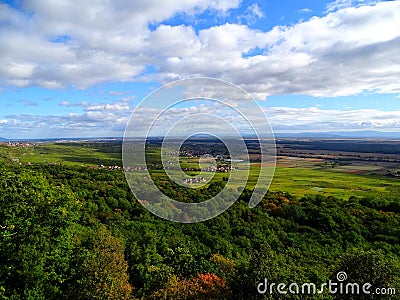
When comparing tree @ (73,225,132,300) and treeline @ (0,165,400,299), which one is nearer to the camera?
treeline @ (0,165,400,299)

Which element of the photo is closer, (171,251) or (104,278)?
(104,278)

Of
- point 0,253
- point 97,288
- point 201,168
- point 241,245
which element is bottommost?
point 241,245

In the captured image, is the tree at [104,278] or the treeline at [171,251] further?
the tree at [104,278]

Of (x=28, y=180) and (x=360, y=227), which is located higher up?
(x=28, y=180)

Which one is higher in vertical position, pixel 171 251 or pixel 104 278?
pixel 104 278

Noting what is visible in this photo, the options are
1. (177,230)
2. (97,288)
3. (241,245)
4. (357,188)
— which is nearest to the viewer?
(97,288)

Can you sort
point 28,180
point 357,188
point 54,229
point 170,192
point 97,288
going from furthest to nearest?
point 357,188 → point 170,192 → point 28,180 → point 54,229 → point 97,288

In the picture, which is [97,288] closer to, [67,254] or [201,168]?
[67,254]

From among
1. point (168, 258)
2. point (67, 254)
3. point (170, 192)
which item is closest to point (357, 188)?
point (170, 192)
